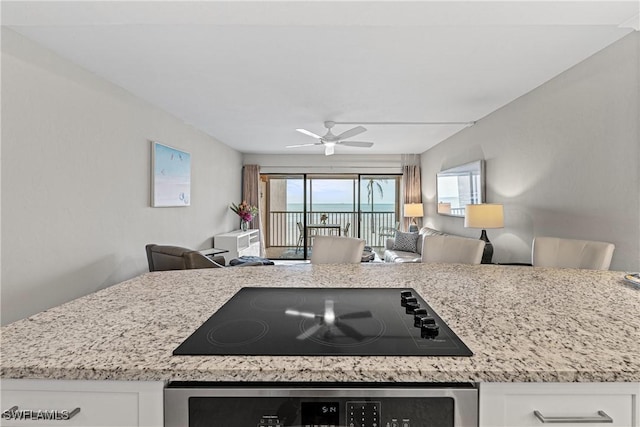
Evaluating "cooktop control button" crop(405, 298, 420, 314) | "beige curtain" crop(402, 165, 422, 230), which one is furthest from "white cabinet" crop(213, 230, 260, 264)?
"cooktop control button" crop(405, 298, 420, 314)

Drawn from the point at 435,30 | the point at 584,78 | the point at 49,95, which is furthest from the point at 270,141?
the point at 584,78

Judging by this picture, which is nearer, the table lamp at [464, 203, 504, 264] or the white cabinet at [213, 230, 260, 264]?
the table lamp at [464, 203, 504, 264]

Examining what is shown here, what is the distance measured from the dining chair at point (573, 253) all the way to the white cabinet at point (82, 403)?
241cm

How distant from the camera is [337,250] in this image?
92.3 inches

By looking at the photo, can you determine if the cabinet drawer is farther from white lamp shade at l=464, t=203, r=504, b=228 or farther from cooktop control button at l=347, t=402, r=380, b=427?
white lamp shade at l=464, t=203, r=504, b=228

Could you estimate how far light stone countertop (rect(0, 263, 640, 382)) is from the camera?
2.38 feet

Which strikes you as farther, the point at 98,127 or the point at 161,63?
the point at 98,127

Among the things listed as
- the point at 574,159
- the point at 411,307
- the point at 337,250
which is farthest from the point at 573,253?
the point at 411,307

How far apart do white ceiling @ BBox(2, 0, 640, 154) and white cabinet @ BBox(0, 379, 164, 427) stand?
161 cm

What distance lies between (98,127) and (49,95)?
503mm

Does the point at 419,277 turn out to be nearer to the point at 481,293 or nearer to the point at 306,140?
the point at 481,293

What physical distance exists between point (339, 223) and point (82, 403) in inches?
276

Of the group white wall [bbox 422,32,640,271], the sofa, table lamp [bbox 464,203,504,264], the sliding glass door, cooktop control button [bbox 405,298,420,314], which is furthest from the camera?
the sliding glass door

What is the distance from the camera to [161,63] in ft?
8.48
